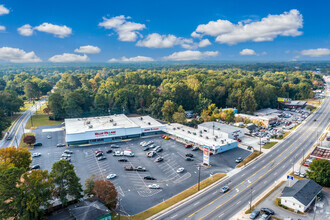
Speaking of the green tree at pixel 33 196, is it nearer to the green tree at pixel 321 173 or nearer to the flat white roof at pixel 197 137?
the flat white roof at pixel 197 137

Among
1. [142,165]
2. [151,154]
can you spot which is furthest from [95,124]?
[142,165]

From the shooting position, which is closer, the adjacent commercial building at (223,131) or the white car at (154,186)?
the white car at (154,186)

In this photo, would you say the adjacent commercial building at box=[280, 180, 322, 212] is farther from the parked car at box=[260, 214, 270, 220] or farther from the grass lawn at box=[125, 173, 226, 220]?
the grass lawn at box=[125, 173, 226, 220]

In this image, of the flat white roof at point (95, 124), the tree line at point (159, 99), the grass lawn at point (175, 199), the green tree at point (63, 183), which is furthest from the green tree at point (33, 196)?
the tree line at point (159, 99)

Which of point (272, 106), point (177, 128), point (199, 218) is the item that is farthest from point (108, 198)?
point (272, 106)

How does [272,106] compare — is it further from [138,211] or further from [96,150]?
[138,211]
